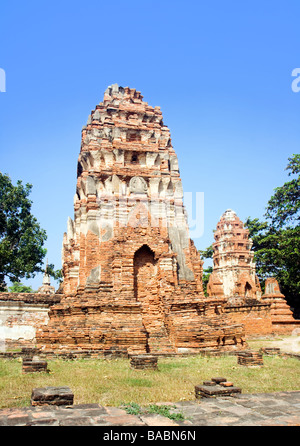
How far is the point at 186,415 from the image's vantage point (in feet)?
14.8

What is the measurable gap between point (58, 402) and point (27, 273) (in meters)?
22.1

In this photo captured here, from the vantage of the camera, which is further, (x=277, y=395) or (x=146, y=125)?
(x=146, y=125)

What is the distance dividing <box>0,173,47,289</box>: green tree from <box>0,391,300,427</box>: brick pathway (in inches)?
866

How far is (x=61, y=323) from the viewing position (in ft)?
39.0

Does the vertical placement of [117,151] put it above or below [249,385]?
above

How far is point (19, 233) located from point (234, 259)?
1893 cm

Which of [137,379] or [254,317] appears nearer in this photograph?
[137,379]

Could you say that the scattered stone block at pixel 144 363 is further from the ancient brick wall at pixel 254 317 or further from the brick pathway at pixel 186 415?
the ancient brick wall at pixel 254 317

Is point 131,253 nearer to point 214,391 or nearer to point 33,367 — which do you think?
point 33,367

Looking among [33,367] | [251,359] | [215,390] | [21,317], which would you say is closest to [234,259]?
[21,317]

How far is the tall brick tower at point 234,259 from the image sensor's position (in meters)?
33.5
